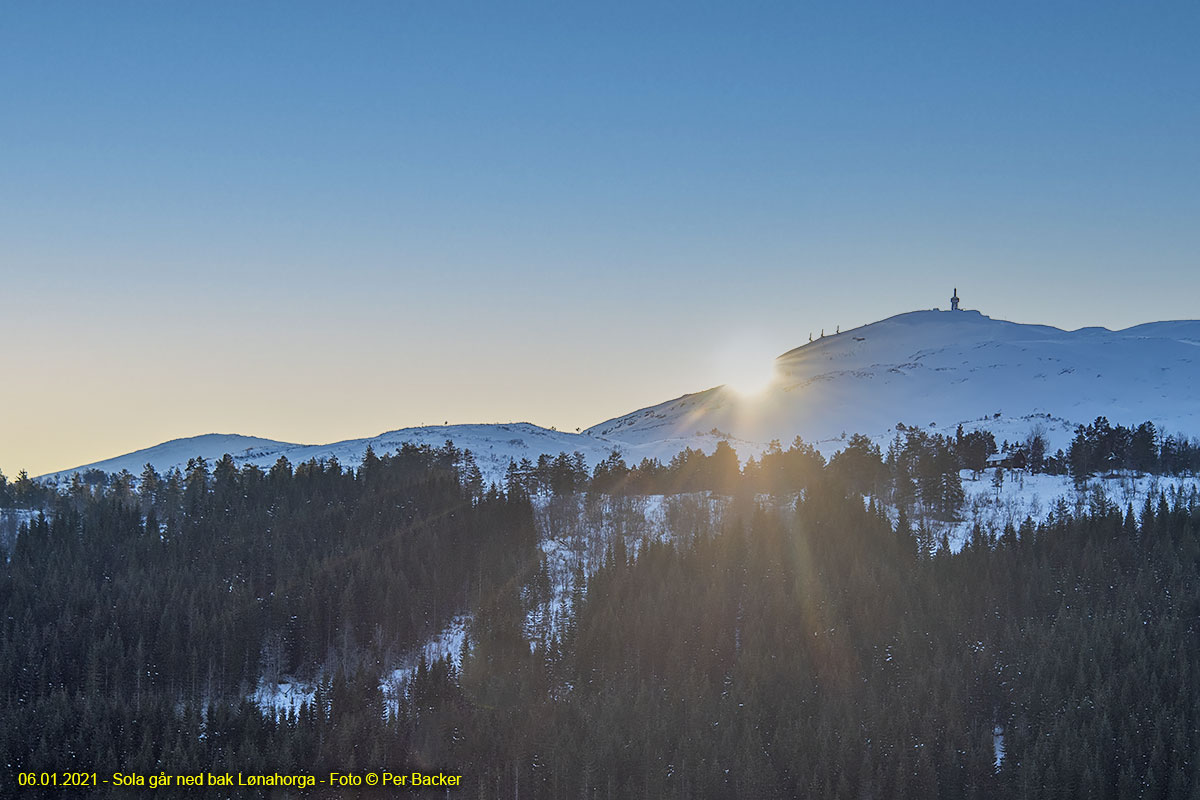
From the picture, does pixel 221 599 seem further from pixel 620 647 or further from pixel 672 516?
pixel 672 516

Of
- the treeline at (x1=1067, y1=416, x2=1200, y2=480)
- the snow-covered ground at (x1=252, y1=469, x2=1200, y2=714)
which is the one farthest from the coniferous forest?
the treeline at (x1=1067, y1=416, x2=1200, y2=480)

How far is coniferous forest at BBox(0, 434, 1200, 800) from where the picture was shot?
276ft

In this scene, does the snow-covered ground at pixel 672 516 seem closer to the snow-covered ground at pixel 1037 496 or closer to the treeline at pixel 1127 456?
the snow-covered ground at pixel 1037 496

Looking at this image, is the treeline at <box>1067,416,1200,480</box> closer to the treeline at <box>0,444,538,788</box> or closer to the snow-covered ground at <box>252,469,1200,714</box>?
the snow-covered ground at <box>252,469,1200,714</box>

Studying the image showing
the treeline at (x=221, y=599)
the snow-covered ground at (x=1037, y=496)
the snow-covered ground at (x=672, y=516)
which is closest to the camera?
the treeline at (x=221, y=599)

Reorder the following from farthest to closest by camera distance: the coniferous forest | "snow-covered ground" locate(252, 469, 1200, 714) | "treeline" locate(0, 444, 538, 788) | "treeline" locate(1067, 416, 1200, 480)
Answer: "treeline" locate(1067, 416, 1200, 480) < "snow-covered ground" locate(252, 469, 1200, 714) < "treeline" locate(0, 444, 538, 788) < the coniferous forest

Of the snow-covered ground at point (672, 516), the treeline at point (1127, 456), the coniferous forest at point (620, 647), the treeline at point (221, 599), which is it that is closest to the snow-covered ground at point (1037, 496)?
the snow-covered ground at point (672, 516)

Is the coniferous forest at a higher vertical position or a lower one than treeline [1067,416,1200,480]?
lower

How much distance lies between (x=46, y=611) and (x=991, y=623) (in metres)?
→ 104

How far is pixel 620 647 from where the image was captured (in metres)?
110

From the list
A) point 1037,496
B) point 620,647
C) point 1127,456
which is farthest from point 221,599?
point 1127,456

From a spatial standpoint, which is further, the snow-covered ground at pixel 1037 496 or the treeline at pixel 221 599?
the snow-covered ground at pixel 1037 496

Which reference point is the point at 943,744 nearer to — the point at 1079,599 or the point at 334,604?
the point at 1079,599

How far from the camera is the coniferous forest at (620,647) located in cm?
8419
